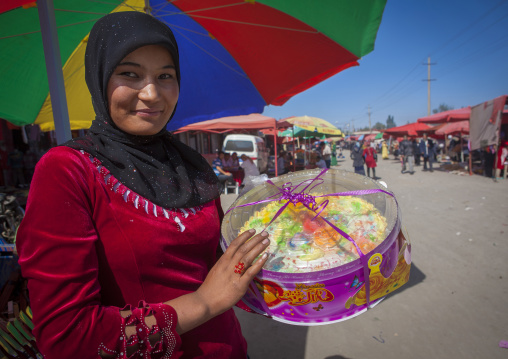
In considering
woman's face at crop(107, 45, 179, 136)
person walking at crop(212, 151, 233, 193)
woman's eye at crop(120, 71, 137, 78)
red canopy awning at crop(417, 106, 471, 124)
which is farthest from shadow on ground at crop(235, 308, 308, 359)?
red canopy awning at crop(417, 106, 471, 124)

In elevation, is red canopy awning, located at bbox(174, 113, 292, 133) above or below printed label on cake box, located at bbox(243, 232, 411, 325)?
above

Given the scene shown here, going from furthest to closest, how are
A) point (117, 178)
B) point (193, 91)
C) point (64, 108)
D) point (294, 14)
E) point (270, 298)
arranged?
point (193, 91)
point (294, 14)
point (64, 108)
point (270, 298)
point (117, 178)

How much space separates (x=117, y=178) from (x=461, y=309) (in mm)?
3738

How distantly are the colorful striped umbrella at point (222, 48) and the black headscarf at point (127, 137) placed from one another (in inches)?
66.3

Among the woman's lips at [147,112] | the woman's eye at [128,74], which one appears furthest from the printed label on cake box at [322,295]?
the woman's eye at [128,74]

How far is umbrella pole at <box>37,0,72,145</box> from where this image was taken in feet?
6.09

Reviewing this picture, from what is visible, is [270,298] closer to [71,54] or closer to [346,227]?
[346,227]

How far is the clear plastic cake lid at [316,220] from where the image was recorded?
1.14 meters

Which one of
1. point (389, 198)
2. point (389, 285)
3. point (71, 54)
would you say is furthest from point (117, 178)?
point (71, 54)

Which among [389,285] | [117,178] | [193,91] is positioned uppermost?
[193,91]

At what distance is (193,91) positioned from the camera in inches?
156

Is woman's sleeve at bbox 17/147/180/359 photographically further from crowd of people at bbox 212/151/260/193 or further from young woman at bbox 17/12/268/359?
crowd of people at bbox 212/151/260/193

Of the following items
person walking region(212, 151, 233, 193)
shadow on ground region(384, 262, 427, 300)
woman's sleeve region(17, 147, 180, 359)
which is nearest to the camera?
woman's sleeve region(17, 147, 180, 359)

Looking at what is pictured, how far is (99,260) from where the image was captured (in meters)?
0.80
